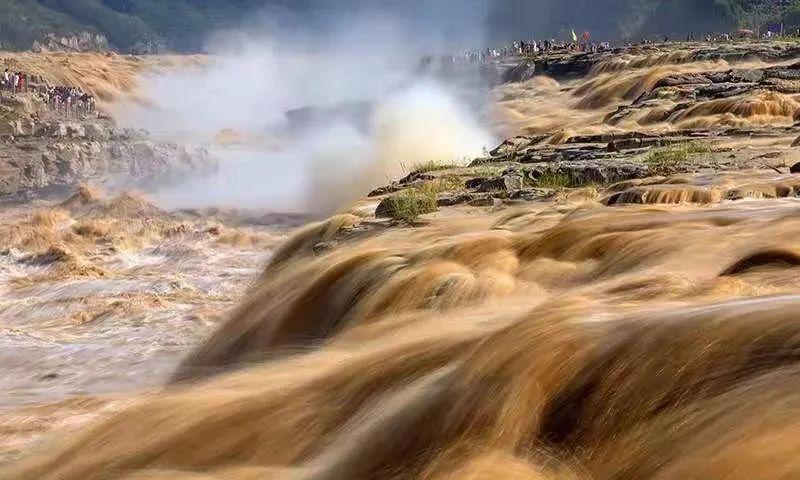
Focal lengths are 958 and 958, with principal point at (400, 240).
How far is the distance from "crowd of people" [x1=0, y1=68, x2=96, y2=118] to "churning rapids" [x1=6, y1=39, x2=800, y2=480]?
25370mm

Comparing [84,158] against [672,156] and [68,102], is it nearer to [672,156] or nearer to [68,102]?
[68,102]

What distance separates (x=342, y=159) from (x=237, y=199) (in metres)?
2.90

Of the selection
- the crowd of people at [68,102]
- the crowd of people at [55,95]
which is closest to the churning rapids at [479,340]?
the crowd of people at [68,102]

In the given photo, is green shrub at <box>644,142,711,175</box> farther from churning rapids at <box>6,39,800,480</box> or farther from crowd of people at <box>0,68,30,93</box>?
crowd of people at <box>0,68,30,93</box>

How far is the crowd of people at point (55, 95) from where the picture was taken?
121 feet

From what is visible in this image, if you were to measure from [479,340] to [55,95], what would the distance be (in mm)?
37719

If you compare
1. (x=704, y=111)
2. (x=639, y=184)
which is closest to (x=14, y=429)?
(x=639, y=184)

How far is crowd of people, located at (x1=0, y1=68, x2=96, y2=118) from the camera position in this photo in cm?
3703

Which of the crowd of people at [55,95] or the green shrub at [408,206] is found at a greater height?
the crowd of people at [55,95]

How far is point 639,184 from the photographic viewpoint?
869cm

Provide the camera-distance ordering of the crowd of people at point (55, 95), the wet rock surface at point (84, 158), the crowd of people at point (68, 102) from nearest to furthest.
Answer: the wet rock surface at point (84, 158)
the crowd of people at point (68, 102)
the crowd of people at point (55, 95)

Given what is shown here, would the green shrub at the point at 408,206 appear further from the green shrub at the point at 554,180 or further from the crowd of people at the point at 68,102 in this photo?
the crowd of people at the point at 68,102

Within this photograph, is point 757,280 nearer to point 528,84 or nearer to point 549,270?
point 549,270

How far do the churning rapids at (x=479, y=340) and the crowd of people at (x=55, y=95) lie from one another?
83.2 ft
